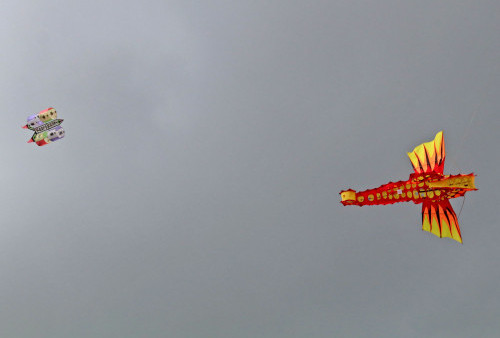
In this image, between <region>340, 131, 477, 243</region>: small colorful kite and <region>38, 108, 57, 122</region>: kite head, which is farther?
<region>38, 108, 57, 122</region>: kite head

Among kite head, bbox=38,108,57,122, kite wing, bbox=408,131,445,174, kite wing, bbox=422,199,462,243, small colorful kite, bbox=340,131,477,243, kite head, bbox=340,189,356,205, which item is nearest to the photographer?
small colorful kite, bbox=340,131,477,243

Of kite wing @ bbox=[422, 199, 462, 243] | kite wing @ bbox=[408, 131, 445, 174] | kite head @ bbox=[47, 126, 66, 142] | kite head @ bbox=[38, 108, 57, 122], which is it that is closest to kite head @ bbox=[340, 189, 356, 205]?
kite wing @ bbox=[408, 131, 445, 174]

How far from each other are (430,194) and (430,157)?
669 centimetres

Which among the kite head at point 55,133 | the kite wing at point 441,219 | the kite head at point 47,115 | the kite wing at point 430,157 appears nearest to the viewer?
the kite wing at point 441,219

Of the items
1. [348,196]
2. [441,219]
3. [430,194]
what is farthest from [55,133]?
[441,219]

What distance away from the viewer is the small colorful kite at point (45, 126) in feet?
279

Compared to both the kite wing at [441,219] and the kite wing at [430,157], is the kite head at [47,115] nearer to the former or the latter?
the kite wing at [430,157]

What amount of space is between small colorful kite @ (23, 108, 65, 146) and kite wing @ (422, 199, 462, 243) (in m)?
69.1

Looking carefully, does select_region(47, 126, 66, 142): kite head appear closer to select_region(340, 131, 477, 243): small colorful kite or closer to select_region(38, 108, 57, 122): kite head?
select_region(38, 108, 57, 122): kite head

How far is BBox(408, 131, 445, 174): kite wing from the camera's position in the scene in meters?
72.4

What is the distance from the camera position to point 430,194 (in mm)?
71125

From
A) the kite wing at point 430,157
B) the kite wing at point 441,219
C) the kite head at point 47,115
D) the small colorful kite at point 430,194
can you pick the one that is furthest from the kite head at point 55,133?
the kite wing at point 441,219

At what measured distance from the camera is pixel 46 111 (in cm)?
8494

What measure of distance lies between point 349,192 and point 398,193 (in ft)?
26.2
